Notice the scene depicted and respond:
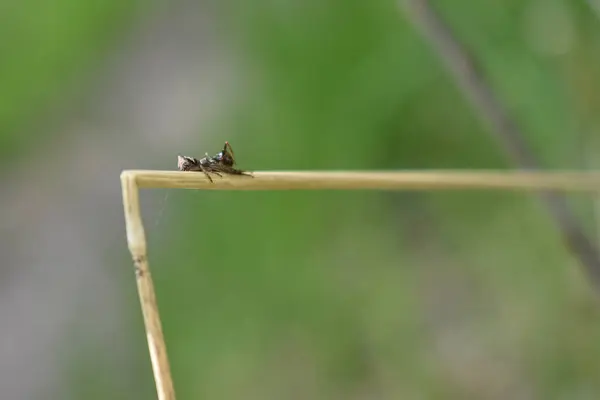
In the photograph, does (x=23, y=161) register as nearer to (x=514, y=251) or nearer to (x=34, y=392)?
(x=34, y=392)

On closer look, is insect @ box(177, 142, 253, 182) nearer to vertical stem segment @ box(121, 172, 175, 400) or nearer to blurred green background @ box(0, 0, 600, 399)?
vertical stem segment @ box(121, 172, 175, 400)

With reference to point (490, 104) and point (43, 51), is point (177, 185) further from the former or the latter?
point (43, 51)

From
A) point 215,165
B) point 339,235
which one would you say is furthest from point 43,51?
point 215,165

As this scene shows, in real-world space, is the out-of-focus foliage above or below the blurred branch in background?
above

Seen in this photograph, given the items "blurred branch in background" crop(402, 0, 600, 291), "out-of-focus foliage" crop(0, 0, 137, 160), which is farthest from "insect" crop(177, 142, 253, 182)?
"out-of-focus foliage" crop(0, 0, 137, 160)

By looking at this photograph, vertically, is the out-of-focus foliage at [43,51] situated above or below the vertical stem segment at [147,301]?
above

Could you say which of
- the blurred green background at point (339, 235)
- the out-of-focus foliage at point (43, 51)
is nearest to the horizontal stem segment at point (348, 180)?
the blurred green background at point (339, 235)

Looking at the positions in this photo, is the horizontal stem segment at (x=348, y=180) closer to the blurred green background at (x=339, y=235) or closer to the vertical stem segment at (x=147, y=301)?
the vertical stem segment at (x=147, y=301)
